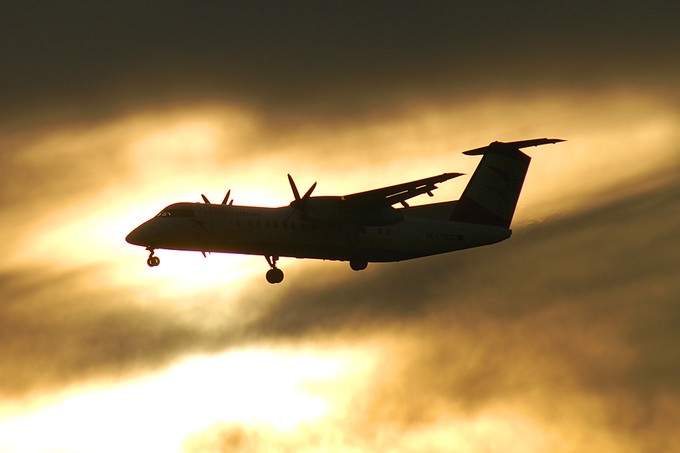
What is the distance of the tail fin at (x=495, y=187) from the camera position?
56.7 meters

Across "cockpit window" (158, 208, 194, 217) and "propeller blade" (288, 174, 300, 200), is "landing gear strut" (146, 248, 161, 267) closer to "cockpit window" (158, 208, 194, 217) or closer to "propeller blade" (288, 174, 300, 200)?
"cockpit window" (158, 208, 194, 217)

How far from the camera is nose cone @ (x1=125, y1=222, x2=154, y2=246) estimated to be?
4866cm

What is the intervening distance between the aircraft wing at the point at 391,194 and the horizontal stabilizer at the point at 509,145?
4.71 meters

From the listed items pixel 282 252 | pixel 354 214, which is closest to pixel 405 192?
pixel 354 214

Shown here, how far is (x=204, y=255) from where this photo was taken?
50750mm

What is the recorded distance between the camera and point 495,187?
2264 inches

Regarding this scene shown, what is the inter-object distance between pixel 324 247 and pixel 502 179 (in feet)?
40.7

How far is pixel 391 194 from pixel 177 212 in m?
10.9

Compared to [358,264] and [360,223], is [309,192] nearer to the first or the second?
[360,223]

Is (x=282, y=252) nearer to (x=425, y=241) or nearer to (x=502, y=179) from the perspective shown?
(x=425, y=241)

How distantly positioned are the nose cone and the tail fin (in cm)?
1757

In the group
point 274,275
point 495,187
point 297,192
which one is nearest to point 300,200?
point 297,192

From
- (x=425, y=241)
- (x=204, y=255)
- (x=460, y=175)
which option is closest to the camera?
(x=460, y=175)

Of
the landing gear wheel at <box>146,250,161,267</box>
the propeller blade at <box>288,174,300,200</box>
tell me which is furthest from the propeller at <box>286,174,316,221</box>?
the landing gear wheel at <box>146,250,161,267</box>
